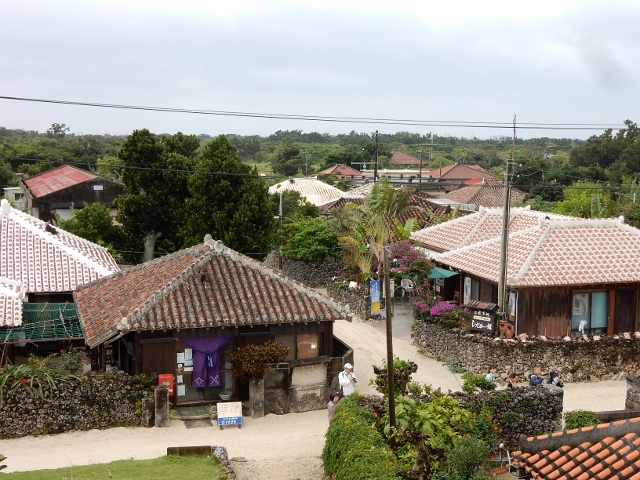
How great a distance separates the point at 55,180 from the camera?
181ft

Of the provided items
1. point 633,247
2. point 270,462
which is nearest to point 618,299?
point 633,247

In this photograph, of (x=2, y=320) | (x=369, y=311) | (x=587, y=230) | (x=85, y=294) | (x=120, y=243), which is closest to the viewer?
(x=2, y=320)

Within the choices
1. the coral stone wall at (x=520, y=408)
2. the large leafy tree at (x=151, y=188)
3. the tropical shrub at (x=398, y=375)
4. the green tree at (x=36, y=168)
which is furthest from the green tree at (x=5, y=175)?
the coral stone wall at (x=520, y=408)

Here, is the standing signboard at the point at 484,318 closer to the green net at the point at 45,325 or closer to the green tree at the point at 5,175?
the green net at the point at 45,325

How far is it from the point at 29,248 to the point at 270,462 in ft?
45.5

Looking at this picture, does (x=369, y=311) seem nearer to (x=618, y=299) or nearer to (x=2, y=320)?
(x=618, y=299)

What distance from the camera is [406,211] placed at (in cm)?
4169

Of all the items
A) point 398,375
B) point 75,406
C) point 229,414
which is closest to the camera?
point 398,375

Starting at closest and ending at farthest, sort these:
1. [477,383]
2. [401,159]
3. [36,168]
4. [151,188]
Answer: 1. [477,383]
2. [151,188]
3. [36,168]
4. [401,159]

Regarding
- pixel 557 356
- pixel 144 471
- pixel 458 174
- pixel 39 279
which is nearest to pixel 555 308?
pixel 557 356

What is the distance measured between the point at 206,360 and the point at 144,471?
5.38 meters

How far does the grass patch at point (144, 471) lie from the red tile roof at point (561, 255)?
12.6m

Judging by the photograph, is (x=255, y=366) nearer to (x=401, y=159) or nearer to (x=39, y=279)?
(x=39, y=279)

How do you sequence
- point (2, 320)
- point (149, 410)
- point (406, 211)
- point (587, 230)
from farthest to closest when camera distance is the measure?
point (406, 211) < point (587, 230) < point (2, 320) < point (149, 410)
